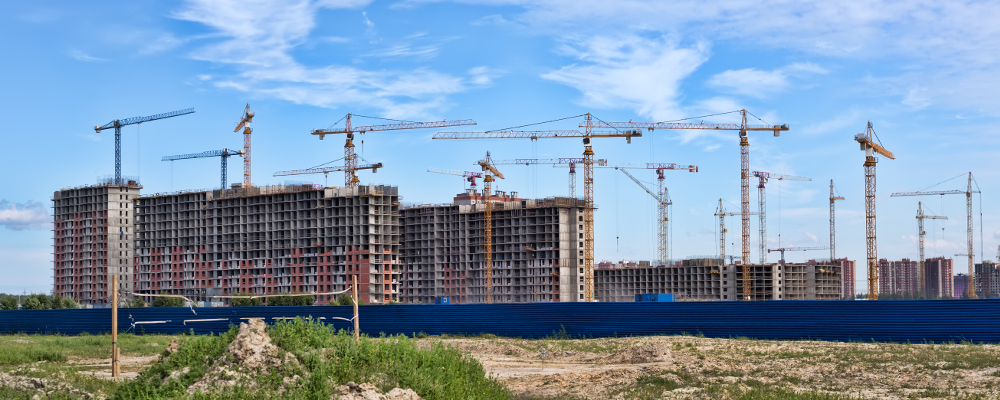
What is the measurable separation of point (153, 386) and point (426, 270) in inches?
3887

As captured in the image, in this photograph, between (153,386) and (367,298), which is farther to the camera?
(367,298)

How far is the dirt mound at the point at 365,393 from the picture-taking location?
15891 millimetres

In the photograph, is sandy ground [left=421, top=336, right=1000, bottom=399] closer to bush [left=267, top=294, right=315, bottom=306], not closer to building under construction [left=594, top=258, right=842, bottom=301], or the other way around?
bush [left=267, top=294, right=315, bottom=306]

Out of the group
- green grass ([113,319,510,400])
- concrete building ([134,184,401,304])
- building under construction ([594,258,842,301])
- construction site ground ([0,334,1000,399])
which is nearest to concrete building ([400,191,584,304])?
concrete building ([134,184,401,304])

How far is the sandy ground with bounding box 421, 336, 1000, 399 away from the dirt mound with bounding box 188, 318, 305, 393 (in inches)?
246

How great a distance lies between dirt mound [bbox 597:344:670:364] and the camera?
36031 mm

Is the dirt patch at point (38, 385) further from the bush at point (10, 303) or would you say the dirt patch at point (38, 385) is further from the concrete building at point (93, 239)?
the concrete building at point (93, 239)

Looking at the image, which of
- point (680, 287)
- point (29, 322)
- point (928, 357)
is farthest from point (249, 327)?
point (680, 287)

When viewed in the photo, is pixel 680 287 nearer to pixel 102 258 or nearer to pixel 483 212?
pixel 483 212

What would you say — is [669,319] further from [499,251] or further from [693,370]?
[499,251]

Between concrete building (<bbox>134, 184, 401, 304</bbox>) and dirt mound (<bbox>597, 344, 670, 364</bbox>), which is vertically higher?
concrete building (<bbox>134, 184, 401, 304</bbox>)

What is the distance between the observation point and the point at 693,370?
99.2ft

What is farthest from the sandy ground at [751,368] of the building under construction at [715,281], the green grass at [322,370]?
the building under construction at [715,281]

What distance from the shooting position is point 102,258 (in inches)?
5079
